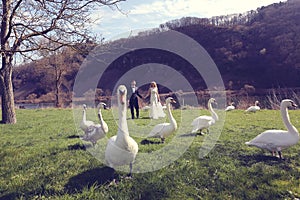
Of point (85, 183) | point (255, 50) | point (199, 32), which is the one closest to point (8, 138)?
point (85, 183)

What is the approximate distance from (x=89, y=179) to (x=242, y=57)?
202ft

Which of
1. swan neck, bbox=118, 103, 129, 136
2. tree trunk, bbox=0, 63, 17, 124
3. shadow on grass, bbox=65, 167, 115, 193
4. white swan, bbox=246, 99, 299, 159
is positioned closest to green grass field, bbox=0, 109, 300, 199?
shadow on grass, bbox=65, 167, 115, 193

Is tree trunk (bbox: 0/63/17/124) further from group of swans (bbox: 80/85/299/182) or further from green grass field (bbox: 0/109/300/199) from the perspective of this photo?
group of swans (bbox: 80/85/299/182)

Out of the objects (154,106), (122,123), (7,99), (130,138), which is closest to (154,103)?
(154,106)

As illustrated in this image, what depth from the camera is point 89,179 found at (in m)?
5.41

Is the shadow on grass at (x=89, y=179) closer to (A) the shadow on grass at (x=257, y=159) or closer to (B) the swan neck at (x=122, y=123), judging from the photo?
(B) the swan neck at (x=122, y=123)

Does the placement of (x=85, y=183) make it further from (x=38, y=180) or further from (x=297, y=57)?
(x=297, y=57)

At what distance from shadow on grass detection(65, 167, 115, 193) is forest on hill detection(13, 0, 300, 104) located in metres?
36.3

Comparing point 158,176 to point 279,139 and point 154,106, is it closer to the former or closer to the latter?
point 279,139

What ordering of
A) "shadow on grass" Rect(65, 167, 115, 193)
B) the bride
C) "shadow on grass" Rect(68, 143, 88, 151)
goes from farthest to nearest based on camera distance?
the bride < "shadow on grass" Rect(68, 143, 88, 151) < "shadow on grass" Rect(65, 167, 115, 193)

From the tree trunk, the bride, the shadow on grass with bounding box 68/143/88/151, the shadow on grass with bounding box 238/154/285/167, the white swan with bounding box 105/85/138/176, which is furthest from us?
the bride

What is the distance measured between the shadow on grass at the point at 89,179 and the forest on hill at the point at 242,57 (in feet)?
119

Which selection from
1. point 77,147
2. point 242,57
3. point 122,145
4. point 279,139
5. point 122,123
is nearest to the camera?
point 122,145

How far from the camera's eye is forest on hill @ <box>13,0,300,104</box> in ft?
154
